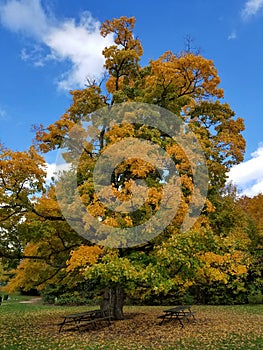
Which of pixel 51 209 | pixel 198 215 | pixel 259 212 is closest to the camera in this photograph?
pixel 198 215

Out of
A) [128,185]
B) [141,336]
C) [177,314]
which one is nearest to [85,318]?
[141,336]

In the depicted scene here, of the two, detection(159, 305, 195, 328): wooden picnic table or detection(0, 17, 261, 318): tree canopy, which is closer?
detection(0, 17, 261, 318): tree canopy

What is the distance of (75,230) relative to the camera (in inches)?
488

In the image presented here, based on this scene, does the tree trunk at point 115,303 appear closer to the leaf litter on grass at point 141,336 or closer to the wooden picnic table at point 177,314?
the leaf litter on grass at point 141,336

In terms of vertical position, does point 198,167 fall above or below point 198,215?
above

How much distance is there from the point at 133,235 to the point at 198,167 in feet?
10.3

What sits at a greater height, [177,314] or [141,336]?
[177,314]

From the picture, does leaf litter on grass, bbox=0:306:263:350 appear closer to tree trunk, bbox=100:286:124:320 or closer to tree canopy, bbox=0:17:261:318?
tree trunk, bbox=100:286:124:320

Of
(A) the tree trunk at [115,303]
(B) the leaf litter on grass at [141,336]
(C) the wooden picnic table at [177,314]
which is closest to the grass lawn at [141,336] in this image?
(B) the leaf litter on grass at [141,336]

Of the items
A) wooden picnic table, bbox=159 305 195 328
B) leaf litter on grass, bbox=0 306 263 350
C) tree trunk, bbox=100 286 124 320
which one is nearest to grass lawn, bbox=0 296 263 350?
leaf litter on grass, bbox=0 306 263 350

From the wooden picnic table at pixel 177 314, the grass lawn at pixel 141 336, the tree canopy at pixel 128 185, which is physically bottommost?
the grass lawn at pixel 141 336

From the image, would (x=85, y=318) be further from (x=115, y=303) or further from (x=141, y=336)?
(x=141, y=336)

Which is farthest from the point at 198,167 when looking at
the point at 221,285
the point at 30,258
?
the point at 221,285

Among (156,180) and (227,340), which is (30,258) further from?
(227,340)
